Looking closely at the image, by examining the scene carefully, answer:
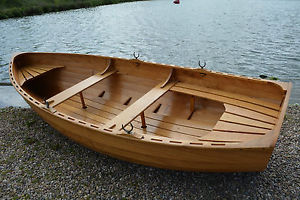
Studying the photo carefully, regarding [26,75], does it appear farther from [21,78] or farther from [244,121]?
[244,121]

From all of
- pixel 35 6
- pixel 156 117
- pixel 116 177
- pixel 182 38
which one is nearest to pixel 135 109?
pixel 156 117

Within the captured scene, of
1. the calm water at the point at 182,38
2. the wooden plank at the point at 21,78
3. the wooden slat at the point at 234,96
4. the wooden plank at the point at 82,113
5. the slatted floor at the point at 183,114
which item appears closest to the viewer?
the slatted floor at the point at 183,114

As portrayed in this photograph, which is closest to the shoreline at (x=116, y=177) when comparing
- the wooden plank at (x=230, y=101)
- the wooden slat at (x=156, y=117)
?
the wooden slat at (x=156, y=117)

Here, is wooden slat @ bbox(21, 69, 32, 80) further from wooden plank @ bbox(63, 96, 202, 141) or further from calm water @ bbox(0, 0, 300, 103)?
calm water @ bbox(0, 0, 300, 103)

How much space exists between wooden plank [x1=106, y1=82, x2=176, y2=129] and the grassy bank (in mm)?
30193

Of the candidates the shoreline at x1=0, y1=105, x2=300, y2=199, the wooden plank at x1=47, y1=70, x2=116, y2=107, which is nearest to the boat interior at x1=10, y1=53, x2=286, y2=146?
the wooden plank at x1=47, y1=70, x2=116, y2=107

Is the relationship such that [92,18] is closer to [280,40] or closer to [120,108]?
[280,40]

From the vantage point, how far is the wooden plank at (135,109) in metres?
4.73

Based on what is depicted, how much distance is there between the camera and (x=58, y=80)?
8109 millimetres

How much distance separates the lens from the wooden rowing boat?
3.90 meters

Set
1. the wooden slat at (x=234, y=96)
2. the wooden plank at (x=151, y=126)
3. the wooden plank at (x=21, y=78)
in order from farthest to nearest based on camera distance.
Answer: the wooden plank at (x=21, y=78) < the wooden plank at (x=151, y=126) < the wooden slat at (x=234, y=96)

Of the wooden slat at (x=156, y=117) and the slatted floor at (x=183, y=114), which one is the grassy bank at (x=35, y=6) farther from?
the wooden slat at (x=156, y=117)

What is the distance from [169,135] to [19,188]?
10.9ft

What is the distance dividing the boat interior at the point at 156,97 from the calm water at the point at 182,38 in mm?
5101
